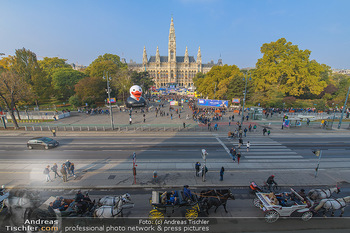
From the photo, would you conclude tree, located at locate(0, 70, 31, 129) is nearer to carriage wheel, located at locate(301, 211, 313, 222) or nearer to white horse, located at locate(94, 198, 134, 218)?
white horse, located at locate(94, 198, 134, 218)

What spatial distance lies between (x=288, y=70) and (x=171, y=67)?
12779 cm

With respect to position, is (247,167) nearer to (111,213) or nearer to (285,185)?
(285,185)

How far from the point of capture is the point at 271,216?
7793 mm

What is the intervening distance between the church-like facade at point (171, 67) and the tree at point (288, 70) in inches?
4390

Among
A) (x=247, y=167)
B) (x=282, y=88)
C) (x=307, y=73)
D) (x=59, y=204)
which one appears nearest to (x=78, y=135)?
(x=59, y=204)

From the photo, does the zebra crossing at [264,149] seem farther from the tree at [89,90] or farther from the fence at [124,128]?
the tree at [89,90]

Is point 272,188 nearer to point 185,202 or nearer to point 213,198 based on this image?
point 213,198

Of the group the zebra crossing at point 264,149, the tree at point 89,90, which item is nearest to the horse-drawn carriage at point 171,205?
the zebra crossing at point 264,149

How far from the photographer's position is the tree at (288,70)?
41219 millimetres

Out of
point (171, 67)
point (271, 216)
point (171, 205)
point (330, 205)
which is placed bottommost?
point (271, 216)

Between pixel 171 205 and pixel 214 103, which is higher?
pixel 214 103

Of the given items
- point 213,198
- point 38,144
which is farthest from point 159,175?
point 38,144

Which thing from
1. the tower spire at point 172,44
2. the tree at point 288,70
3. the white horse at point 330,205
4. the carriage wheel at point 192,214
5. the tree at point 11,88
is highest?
the tower spire at point 172,44

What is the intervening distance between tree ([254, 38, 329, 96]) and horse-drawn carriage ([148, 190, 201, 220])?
43.6 m
